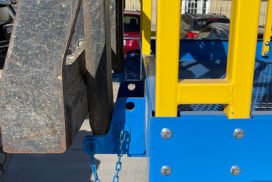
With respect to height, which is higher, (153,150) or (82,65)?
(82,65)

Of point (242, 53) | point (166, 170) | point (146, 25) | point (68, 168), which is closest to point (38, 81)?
point (166, 170)

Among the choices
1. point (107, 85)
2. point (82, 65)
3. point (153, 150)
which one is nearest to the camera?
point (153, 150)

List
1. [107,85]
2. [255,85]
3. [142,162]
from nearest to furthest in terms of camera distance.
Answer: [107,85] < [255,85] < [142,162]

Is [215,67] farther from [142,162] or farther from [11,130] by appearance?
[11,130]

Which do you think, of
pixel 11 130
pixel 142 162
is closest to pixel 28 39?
pixel 11 130

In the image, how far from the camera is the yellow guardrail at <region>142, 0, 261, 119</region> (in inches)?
37.2

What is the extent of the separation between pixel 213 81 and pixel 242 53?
136mm

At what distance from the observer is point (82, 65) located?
4.32ft

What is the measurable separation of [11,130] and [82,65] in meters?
0.45

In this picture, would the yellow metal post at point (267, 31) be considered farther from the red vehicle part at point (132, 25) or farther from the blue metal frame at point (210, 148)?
the red vehicle part at point (132, 25)

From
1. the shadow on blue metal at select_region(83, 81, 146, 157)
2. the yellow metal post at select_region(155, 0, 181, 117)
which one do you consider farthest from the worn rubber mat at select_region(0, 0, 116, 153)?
the shadow on blue metal at select_region(83, 81, 146, 157)

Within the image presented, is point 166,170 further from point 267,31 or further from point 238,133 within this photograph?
point 267,31

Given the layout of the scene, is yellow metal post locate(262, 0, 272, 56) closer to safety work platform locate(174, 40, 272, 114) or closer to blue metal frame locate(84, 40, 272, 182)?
safety work platform locate(174, 40, 272, 114)

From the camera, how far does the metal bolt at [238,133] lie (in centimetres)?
104
